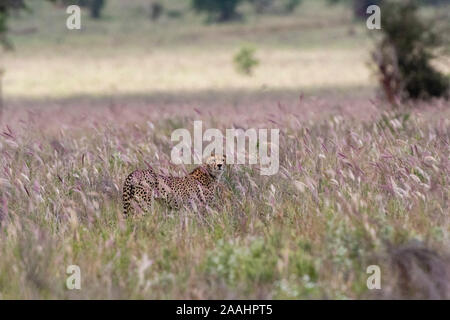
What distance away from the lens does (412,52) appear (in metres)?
21.3

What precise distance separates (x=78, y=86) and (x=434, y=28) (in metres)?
31.4

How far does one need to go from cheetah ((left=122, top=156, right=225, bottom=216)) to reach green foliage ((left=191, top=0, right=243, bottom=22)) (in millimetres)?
89986

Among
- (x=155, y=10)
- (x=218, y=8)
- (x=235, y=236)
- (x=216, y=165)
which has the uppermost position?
(x=155, y=10)

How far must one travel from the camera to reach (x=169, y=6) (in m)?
107

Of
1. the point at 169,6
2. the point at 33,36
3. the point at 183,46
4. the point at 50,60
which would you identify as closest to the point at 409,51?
the point at 50,60

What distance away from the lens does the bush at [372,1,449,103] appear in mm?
20891

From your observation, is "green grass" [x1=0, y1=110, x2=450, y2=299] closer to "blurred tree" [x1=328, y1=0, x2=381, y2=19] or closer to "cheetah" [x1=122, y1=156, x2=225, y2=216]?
"cheetah" [x1=122, y1=156, x2=225, y2=216]

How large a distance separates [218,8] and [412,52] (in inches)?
3015

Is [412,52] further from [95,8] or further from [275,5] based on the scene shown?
[275,5]

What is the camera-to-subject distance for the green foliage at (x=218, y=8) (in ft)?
316

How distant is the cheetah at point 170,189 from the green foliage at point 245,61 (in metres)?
47.0

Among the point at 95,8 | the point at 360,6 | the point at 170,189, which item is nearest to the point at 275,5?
the point at 360,6

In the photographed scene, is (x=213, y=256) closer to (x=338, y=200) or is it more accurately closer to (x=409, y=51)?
(x=338, y=200)

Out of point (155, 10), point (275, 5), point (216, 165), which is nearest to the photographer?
point (216, 165)
